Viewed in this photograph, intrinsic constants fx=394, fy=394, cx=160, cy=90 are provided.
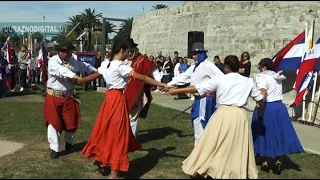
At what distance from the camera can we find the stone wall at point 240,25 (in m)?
11.3

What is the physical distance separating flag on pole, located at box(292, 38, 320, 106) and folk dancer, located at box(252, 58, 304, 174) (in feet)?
11.2

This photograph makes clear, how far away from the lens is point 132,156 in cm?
662

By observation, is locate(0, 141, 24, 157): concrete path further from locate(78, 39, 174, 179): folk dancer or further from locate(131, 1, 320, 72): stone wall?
locate(131, 1, 320, 72): stone wall

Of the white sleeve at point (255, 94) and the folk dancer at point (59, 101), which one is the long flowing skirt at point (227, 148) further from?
the folk dancer at point (59, 101)

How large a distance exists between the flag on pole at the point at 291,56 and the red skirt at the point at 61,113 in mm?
5227

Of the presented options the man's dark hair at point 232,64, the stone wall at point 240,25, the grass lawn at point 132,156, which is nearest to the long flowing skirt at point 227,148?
the man's dark hair at point 232,64

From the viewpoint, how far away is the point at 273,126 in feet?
19.6

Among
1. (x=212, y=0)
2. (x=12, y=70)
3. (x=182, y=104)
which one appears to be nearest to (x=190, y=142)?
(x=182, y=104)

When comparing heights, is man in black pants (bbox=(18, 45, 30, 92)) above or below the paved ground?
above

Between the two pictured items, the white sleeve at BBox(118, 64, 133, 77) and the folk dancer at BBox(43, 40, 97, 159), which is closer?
the white sleeve at BBox(118, 64, 133, 77)

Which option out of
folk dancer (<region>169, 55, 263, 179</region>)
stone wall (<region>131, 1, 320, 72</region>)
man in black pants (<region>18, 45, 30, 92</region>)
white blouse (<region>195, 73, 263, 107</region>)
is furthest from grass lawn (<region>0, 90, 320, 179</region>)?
man in black pants (<region>18, 45, 30, 92</region>)

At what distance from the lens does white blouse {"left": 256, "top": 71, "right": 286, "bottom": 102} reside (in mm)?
5934

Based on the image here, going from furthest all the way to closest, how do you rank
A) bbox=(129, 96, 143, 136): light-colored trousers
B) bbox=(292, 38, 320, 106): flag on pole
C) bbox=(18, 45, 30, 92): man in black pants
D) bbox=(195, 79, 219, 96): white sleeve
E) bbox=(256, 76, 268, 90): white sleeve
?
1. bbox=(18, 45, 30, 92): man in black pants
2. bbox=(292, 38, 320, 106): flag on pole
3. bbox=(129, 96, 143, 136): light-colored trousers
4. bbox=(256, 76, 268, 90): white sleeve
5. bbox=(195, 79, 219, 96): white sleeve

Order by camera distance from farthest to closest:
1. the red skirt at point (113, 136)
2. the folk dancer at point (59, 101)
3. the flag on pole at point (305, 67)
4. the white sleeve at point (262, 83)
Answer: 1. the flag on pole at point (305, 67)
2. the folk dancer at point (59, 101)
3. the white sleeve at point (262, 83)
4. the red skirt at point (113, 136)
